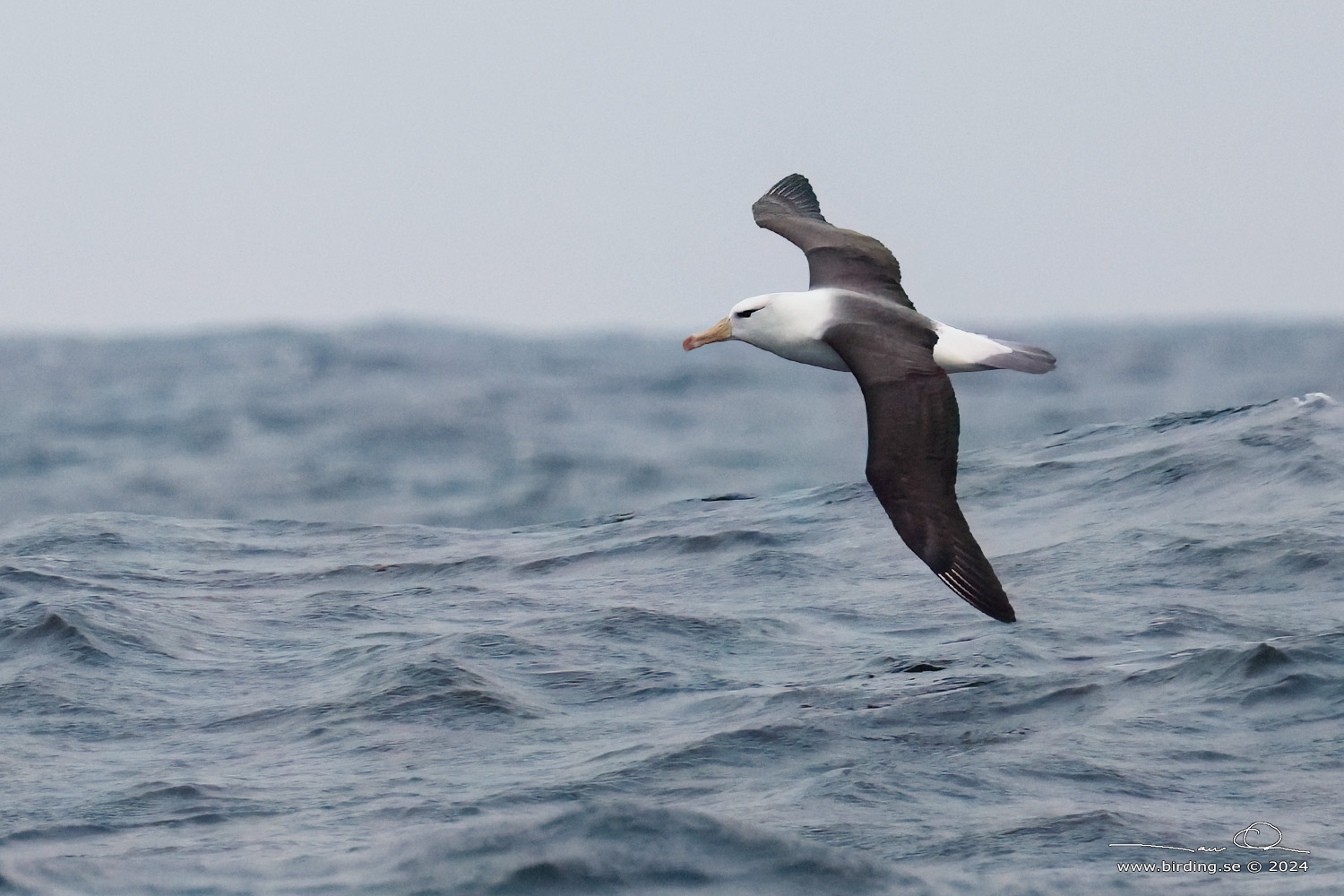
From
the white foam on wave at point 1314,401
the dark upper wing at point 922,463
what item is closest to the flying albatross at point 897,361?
the dark upper wing at point 922,463

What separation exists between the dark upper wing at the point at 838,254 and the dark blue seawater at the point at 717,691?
205 cm

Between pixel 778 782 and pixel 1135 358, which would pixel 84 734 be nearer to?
pixel 778 782

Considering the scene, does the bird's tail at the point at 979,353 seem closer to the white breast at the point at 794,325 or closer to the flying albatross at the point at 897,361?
the flying albatross at the point at 897,361

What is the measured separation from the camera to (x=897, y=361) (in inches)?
321

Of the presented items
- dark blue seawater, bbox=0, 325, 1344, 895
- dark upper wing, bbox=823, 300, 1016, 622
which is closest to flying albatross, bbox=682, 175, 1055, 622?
dark upper wing, bbox=823, 300, 1016, 622

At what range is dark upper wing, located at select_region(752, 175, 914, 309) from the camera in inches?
382

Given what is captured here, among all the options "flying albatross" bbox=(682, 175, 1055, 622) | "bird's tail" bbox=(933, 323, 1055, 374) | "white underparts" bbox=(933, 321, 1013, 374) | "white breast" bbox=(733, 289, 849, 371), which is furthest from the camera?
"white breast" bbox=(733, 289, 849, 371)
